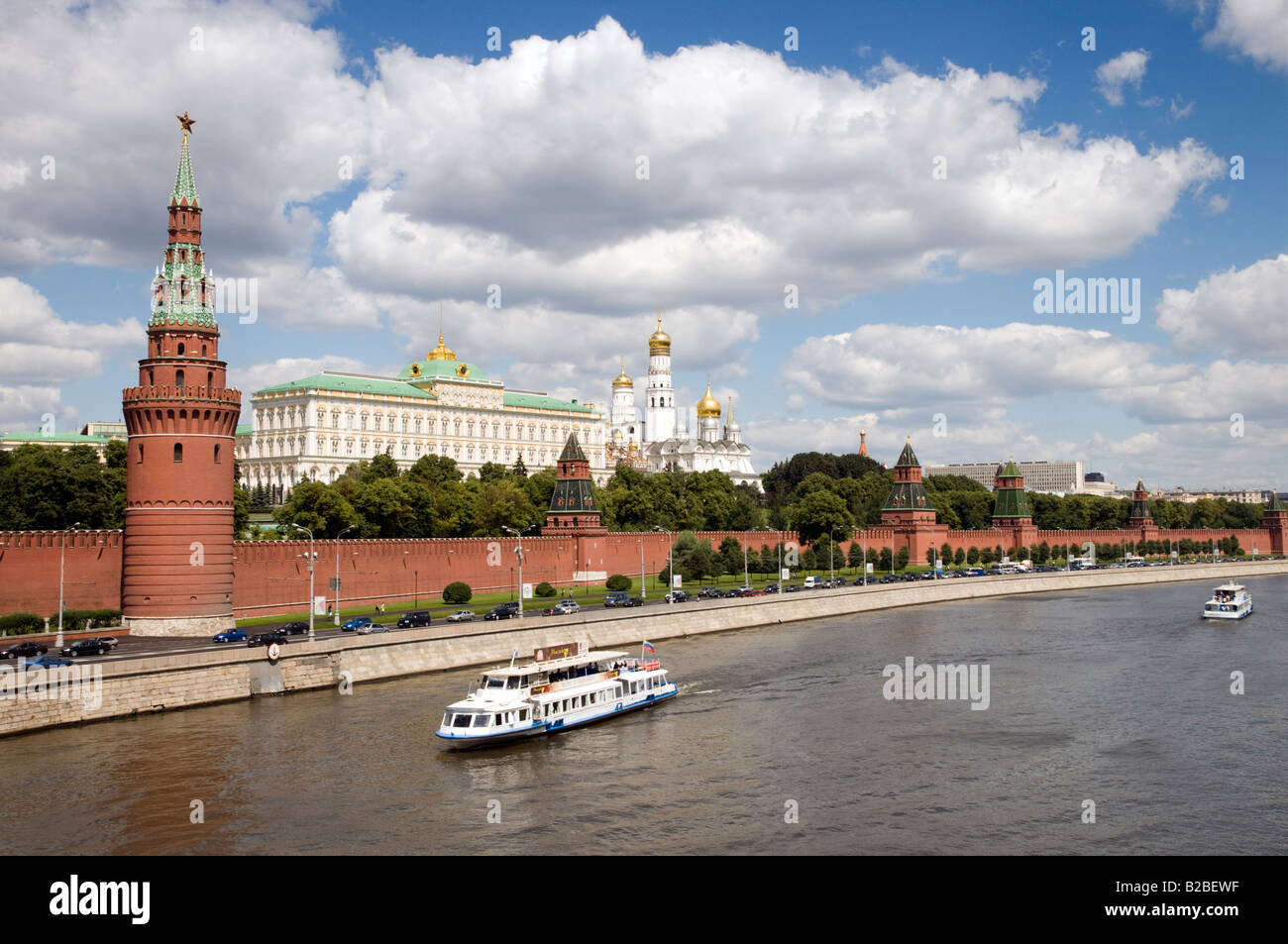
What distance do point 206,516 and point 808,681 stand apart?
1027 inches

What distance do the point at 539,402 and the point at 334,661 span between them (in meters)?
117

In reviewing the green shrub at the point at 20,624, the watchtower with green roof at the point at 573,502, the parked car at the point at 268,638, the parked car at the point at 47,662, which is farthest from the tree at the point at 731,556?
the parked car at the point at 47,662

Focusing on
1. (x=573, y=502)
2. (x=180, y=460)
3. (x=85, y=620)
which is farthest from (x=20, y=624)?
(x=573, y=502)

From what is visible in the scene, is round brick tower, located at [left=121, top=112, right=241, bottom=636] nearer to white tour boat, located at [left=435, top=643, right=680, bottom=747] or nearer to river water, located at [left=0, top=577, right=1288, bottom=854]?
river water, located at [left=0, top=577, right=1288, bottom=854]

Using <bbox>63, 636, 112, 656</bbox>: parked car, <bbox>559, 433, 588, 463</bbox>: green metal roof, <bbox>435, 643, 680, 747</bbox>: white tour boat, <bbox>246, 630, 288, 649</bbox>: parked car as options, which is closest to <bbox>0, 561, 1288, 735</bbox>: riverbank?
<bbox>246, 630, 288, 649</bbox>: parked car

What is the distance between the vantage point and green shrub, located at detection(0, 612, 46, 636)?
46.4 metres

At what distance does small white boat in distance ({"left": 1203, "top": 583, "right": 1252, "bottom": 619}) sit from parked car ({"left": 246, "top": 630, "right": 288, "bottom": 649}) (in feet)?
166

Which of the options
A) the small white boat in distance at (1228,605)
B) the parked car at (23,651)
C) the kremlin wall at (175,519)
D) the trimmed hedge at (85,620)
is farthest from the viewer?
the small white boat in distance at (1228,605)

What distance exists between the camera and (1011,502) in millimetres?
129000

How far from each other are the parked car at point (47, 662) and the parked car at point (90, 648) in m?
2.89

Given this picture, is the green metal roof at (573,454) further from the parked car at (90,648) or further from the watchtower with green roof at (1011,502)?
the watchtower with green roof at (1011,502)

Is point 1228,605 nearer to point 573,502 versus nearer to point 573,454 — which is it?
point 573,502

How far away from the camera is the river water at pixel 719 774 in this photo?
24.6 metres
